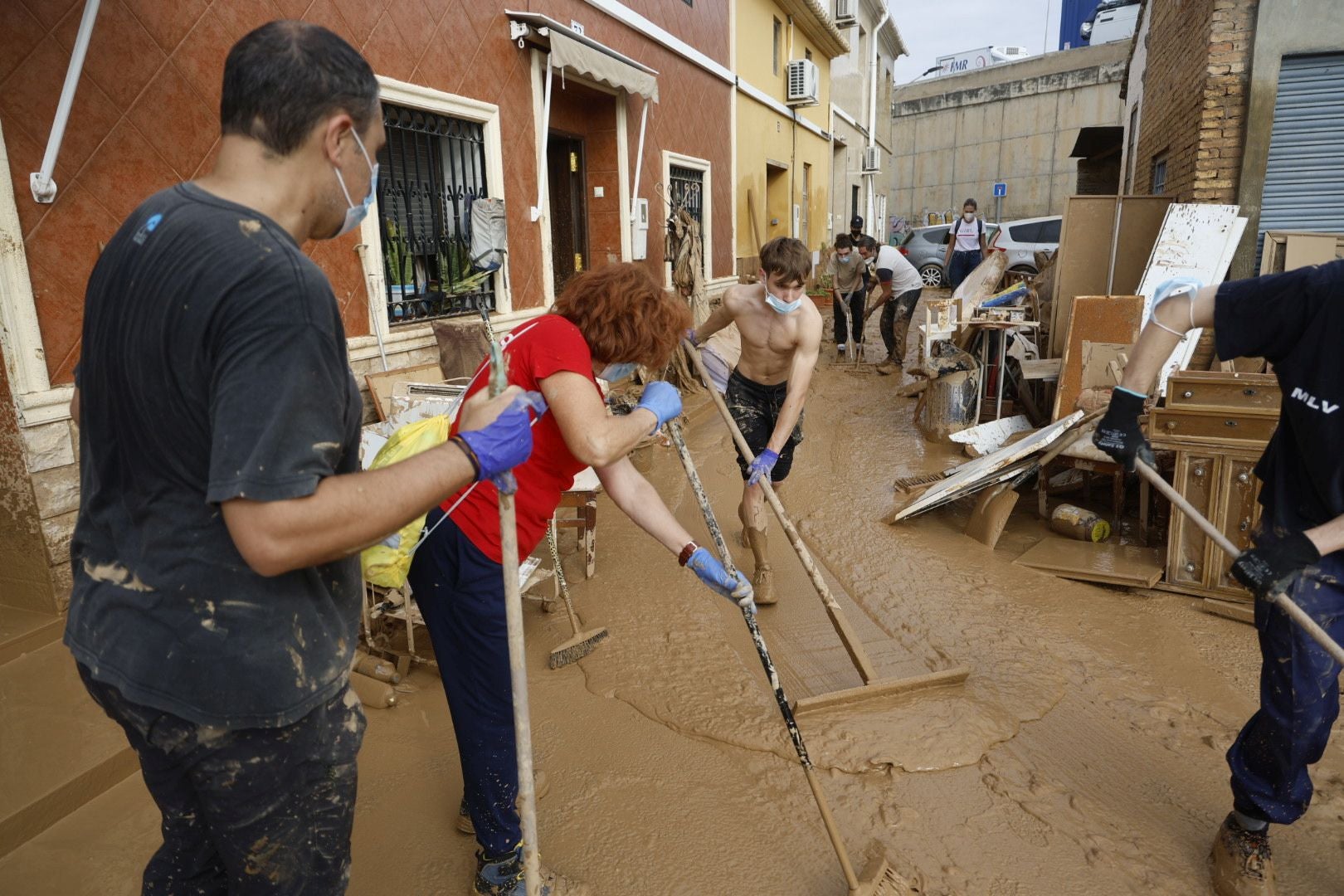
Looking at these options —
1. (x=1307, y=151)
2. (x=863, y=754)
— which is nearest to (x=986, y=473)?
(x=863, y=754)

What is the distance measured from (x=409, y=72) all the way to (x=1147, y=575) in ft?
18.0

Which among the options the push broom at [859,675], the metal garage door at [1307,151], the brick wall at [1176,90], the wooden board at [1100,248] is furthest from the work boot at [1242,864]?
the brick wall at [1176,90]

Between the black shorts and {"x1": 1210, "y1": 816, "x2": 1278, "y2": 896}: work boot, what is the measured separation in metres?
2.62

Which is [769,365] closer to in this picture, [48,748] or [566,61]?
[48,748]

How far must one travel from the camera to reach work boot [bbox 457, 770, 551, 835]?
8.20 feet

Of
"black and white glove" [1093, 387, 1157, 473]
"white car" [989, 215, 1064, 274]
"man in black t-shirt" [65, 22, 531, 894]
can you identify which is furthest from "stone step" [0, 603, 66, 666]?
"white car" [989, 215, 1064, 274]

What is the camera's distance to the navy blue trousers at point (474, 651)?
2029 millimetres

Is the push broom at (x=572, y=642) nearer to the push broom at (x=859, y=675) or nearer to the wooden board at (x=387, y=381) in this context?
the push broom at (x=859, y=675)

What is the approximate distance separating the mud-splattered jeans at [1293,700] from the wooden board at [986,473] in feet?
8.18

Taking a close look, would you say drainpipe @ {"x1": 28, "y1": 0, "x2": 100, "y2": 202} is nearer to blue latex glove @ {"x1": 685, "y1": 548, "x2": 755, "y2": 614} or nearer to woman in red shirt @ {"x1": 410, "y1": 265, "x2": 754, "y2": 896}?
woman in red shirt @ {"x1": 410, "y1": 265, "x2": 754, "y2": 896}

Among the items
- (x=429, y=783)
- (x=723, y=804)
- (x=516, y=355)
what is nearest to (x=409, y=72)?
(x=516, y=355)

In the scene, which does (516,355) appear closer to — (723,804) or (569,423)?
(569,423)

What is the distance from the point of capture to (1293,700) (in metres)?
2.21

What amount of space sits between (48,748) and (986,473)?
4.62 m
